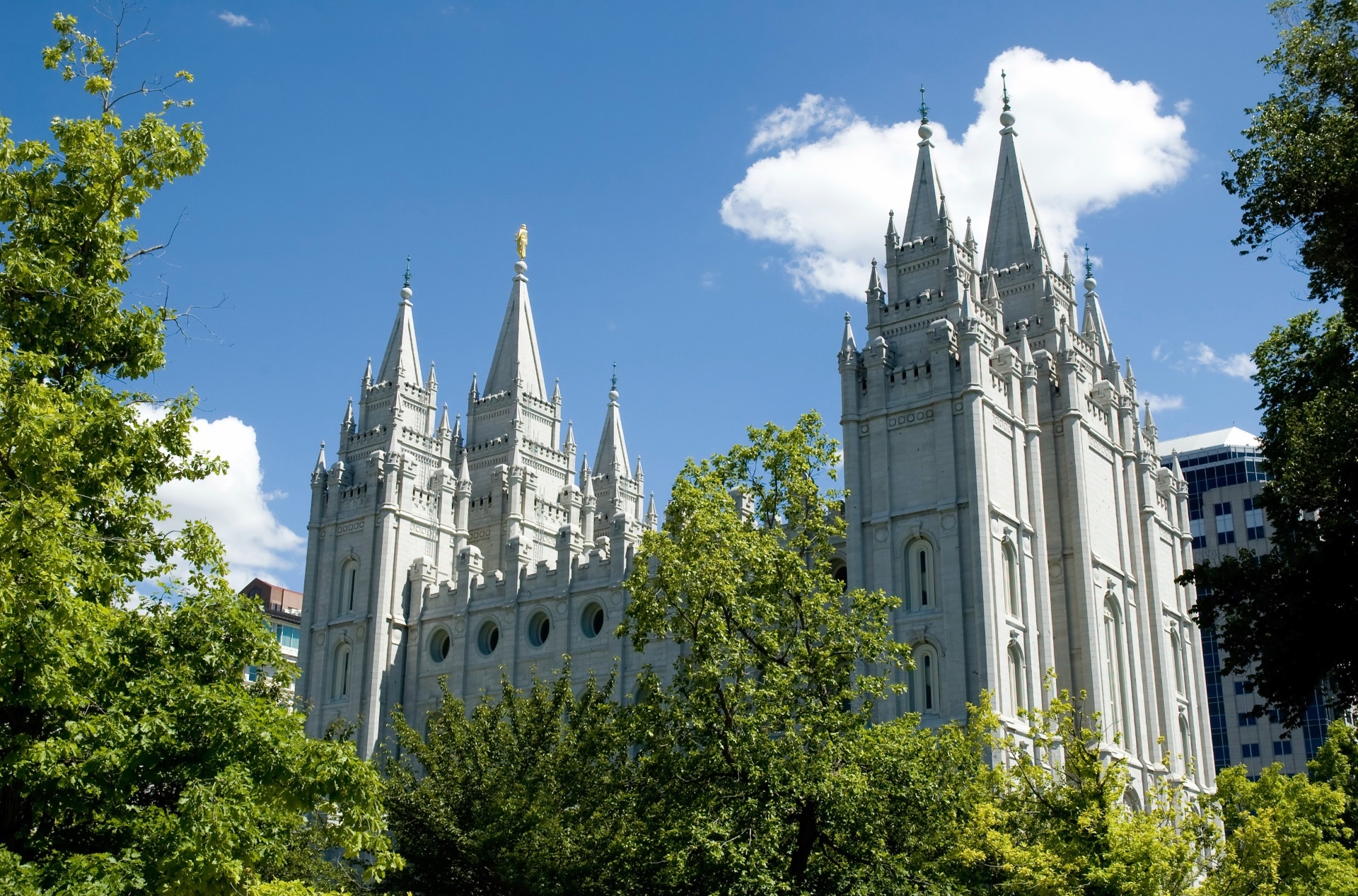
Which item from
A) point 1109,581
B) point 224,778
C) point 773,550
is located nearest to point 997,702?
point 1109,581

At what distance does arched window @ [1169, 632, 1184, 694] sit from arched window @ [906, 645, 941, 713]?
49.4ft

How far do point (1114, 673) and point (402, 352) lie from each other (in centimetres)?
3305

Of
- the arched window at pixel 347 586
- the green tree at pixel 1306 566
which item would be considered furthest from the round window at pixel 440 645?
the green tree at pixel 1306 566

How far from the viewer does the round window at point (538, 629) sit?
51.4 meters

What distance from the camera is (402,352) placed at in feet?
197

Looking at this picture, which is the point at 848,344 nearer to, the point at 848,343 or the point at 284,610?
the point at 848,343

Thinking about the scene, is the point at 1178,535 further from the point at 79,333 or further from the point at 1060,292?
the point at 79,333

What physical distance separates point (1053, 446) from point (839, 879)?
88.2 feet

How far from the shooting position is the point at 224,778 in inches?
537

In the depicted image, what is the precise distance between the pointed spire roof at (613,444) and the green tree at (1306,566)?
49.6 meters

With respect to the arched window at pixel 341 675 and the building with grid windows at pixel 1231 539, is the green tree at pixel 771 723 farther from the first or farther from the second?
the building with grid windows at pixel 1231 539

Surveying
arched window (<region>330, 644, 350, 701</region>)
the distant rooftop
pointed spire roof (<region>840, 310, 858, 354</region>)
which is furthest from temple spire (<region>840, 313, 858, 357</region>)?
the distant rooftop

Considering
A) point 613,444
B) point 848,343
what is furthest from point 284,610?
point 848,343

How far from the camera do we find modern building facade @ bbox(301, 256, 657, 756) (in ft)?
167
